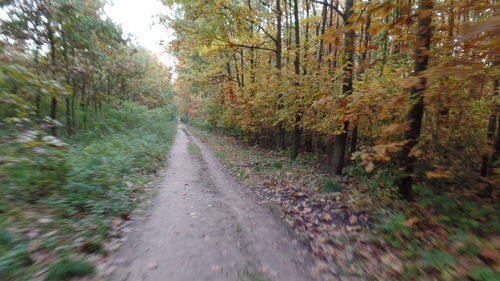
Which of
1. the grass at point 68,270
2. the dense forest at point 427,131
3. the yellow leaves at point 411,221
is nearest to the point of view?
the grass at point 68,270

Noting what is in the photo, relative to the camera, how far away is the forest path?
132 inches

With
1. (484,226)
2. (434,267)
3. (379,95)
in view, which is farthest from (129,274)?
(484,226)

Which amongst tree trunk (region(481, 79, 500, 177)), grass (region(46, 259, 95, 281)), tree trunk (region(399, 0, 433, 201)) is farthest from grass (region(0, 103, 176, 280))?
tree trunk (region(481, 79, 500, 177))

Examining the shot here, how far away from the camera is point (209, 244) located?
4121 mm

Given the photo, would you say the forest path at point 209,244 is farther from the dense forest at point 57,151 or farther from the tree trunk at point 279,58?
the tree trunk at point 279,58

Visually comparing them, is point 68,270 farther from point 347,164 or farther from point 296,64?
point 296,64

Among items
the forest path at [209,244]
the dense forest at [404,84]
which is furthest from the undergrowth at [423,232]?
the forest path at [209,244]

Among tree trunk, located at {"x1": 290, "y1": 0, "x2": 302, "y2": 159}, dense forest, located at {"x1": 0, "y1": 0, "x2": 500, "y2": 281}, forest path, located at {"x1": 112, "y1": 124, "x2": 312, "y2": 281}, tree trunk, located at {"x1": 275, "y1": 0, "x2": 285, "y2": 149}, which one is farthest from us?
tree trunk, located at {"x1": 275, "y1": 0, "x2": 285, "y2": 149}

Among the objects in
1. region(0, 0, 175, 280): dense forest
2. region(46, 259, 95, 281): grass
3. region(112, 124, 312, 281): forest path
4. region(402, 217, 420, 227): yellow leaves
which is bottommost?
region(112, 124, 312, 281): forest path

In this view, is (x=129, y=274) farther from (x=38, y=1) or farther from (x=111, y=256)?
(x=38, y=1)

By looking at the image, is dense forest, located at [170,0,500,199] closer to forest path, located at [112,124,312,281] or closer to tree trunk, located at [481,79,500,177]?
tree trunk, located at [481,79,500,177]

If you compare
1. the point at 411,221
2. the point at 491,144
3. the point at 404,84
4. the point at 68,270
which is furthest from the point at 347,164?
the point at 68,270

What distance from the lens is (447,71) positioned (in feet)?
9.59

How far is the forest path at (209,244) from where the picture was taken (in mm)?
3350
